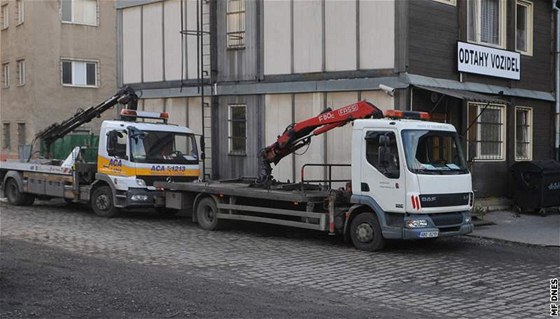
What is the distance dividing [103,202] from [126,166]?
4.91 feet

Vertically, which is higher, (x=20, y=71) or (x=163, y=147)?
(x=20, y=71)

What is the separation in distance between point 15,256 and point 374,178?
629cm

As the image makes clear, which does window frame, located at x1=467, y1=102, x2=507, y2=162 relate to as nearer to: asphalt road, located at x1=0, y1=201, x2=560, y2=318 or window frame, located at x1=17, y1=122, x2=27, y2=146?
asphalt road, located at x1=0, y1=201, x2=560, y2=318

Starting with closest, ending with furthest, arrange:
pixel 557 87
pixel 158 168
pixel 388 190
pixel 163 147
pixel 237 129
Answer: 1. pixel 388 190
2. pixel 158 168
3. pixel 163 147
4. pixel 237 129
5. pixel 557 87

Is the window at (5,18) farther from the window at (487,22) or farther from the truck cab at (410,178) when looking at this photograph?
the truck cab at (410,178)

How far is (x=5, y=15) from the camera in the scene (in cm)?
3350

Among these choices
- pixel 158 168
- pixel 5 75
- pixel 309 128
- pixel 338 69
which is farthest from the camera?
pixel 5 75

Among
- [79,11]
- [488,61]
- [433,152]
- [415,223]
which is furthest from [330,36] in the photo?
[79,11]

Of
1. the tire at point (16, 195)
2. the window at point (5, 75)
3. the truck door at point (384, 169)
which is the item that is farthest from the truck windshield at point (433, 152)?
the window at point (5, 75)

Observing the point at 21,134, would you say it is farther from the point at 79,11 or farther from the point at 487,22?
the point at 487,22

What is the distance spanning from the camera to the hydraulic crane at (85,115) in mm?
18219

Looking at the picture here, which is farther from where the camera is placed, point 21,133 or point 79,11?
point 79,11

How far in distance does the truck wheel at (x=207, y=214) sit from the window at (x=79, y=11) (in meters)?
20.3

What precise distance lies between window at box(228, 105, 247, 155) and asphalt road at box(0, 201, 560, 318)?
457cm
